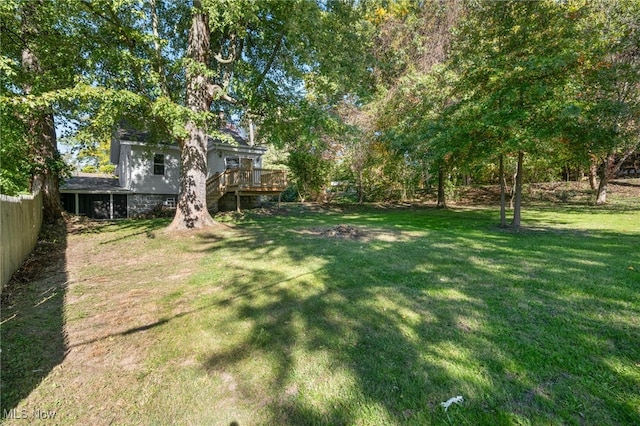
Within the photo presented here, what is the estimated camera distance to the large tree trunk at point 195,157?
9.59 m

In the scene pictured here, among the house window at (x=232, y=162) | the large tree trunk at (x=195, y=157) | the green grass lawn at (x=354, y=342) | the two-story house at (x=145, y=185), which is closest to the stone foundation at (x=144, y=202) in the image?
the two-story house at (x=145, y=185)

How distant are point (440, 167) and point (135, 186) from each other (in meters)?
15.4

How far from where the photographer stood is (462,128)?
9.09 metres

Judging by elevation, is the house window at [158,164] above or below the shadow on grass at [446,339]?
above

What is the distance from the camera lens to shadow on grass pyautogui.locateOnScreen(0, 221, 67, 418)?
8.11ft

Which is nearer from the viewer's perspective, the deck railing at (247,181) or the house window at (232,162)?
the deck railing at (247,181)

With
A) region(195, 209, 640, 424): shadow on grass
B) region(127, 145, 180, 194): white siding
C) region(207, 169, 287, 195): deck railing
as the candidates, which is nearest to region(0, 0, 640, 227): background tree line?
region(207, 169, 287, 195): deck railing

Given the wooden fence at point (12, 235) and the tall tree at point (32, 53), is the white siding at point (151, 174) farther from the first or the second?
the wooden fence at point (12, 235)

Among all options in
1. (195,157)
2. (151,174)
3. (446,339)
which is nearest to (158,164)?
(151,174)

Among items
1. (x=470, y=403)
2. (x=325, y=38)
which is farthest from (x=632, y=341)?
(x=325, y=38)

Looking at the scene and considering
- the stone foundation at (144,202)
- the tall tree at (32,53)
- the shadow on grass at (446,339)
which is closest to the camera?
the shadow on grass at (446,339)

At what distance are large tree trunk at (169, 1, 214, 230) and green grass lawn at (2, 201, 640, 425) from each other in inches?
152

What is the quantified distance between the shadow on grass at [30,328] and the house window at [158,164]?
11642mm

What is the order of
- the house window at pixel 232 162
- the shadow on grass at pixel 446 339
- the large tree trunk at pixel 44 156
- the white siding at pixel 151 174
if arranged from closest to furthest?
1. the shadow on grass at pixel 446 339
2. the large tree trunk at pixel 44 156
3. the white siding at pixel 151 174
4. the house window at pixel 232 162
